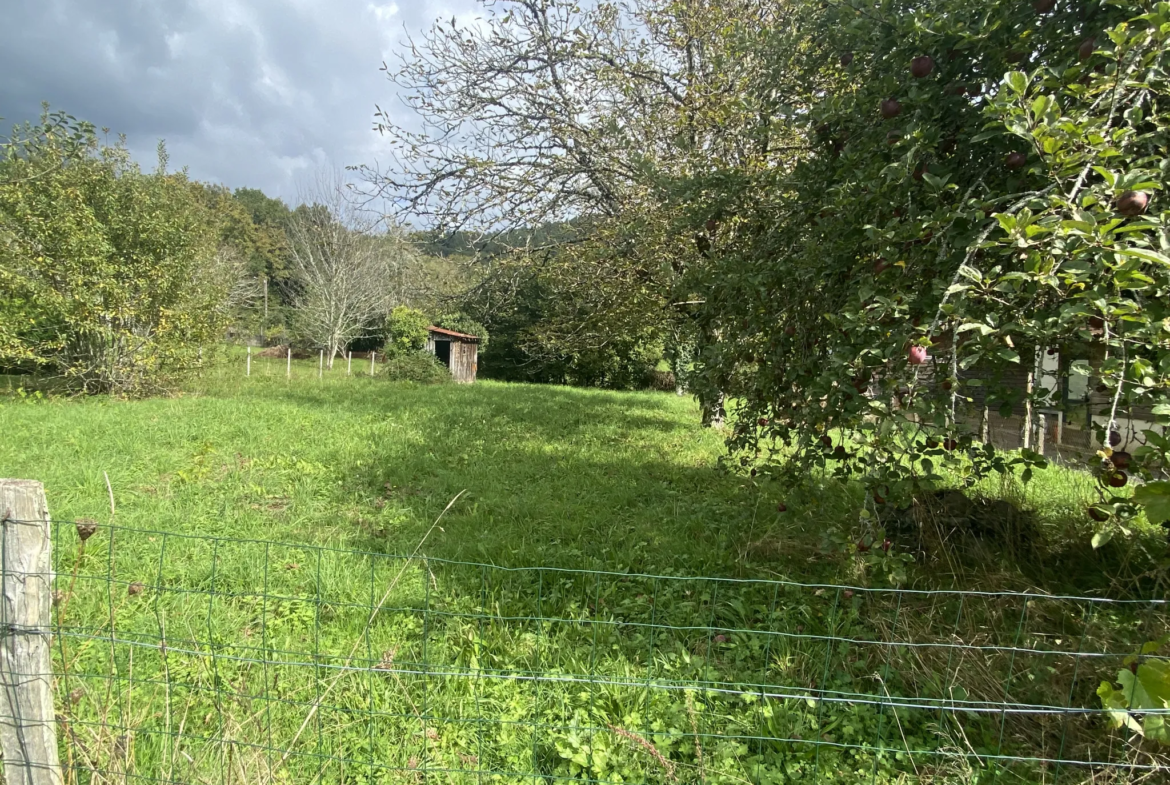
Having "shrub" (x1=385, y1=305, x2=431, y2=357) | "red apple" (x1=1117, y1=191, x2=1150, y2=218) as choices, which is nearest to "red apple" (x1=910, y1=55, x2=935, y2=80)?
"red apple" (x1=1117, y1=191, x2=1150, y2=218)

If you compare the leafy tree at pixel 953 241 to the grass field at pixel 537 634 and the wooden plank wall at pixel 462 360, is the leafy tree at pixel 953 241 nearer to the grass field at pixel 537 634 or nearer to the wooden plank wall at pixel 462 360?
the grass field at pixel 537 634

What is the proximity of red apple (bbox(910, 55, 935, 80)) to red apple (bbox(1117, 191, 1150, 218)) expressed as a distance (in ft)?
3.66

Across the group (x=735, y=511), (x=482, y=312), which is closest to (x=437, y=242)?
(x=482, y=312)

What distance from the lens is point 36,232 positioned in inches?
386

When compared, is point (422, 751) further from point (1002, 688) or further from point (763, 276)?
point (763, 276)

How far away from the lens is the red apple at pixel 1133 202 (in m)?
1.59

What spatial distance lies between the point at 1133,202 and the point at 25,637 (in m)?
3.42

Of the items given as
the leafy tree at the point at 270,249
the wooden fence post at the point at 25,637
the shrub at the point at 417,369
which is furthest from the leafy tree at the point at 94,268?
the leafy tree at the point at 270,249

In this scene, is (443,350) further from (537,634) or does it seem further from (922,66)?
(922,66)

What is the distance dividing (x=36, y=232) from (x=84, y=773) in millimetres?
11792

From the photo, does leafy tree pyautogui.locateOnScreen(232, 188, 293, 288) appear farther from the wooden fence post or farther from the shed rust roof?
the wooden fence post

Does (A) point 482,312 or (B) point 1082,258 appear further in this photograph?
(A) point 482,312

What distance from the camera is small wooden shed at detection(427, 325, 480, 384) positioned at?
21.8m

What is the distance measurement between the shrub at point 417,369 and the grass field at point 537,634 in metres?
12.9
